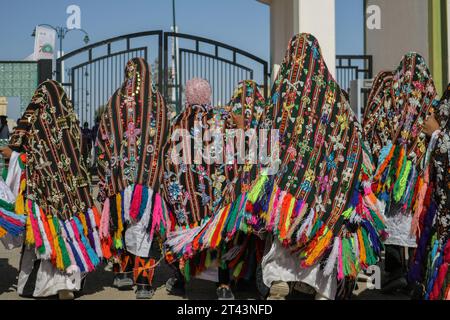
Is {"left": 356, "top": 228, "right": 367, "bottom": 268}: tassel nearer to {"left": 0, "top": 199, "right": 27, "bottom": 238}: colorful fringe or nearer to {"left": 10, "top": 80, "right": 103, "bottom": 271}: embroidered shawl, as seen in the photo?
{"left": 10, "top": 80, "right": 103, "bottom": 271}: embroidered shawl

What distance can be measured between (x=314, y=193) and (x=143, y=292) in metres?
1.49

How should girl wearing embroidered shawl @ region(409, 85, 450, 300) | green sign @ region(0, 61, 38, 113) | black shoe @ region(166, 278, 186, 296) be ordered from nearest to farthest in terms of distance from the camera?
girl wearing embroidered shawl @ region(409, 85, 450, 300) < black shoe @ region(166, 278, 186, 296) < green sign @ region(0, 61, 38, 113)

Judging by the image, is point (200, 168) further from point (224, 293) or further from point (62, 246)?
point (62, 246)

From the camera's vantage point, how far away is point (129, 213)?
16.5ft

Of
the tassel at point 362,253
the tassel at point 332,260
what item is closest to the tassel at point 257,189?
the tassel at point 332,260

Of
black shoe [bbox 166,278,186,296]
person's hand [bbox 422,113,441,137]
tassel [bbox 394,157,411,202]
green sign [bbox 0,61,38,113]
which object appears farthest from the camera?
green sign [bbox 0,61,38,113]

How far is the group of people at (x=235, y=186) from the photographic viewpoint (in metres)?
4.36

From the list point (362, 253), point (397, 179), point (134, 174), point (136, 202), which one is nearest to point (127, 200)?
point (136, 202)

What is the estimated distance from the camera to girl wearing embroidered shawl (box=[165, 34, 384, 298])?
4.29 metres

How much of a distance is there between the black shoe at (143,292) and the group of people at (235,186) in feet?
0.17

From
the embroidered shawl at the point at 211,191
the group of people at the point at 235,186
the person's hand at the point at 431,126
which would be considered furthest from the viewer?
the embroidered shawl at the point at 211,191

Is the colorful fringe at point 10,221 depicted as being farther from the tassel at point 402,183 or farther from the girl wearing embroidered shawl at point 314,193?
the tassel at point 402,183

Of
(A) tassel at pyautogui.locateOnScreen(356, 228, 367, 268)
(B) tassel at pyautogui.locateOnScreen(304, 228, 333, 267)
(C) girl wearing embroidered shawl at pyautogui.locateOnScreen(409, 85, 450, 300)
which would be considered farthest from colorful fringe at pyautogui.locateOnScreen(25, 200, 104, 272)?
(C) girl wearing embroidered shawl at pyautogui.locateOnScreen(409, 85, 450, 300)
